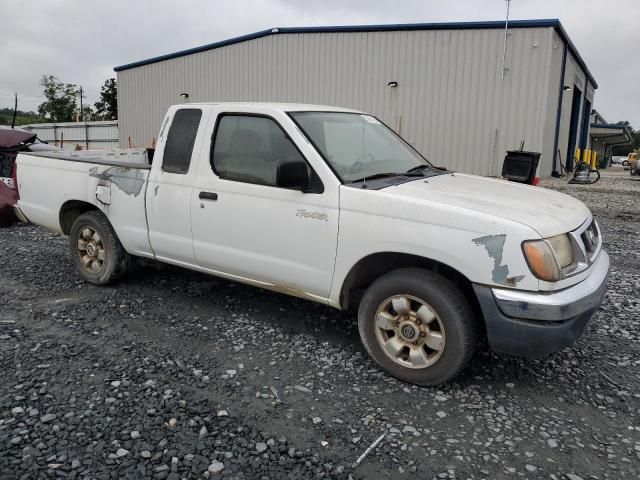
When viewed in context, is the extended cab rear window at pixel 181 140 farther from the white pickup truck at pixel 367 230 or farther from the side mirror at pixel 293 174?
the side mirror at pixel 293 174

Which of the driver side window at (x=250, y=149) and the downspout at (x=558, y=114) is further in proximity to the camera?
the downspout at (x=558, y=114)

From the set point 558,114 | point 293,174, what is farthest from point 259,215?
point 558,114

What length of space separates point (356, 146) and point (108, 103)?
2198 inches

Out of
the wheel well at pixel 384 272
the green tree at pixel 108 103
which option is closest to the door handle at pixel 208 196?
the wheel well at pixel 384 272

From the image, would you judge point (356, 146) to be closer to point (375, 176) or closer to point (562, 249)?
point (375, 176)

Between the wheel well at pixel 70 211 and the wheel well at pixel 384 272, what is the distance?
311 centimetres

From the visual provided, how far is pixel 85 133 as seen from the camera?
101ft

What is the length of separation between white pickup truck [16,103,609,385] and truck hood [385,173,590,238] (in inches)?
0.7

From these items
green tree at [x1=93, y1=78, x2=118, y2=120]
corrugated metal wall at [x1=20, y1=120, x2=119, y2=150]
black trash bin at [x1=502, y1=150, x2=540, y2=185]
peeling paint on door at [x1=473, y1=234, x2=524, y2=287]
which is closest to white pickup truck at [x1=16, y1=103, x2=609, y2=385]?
peeling paint on door at [x1=473, y1=234, x2=524, y2=287]

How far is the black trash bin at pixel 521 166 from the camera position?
21.8 ft

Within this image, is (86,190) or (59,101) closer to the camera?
(86,190)

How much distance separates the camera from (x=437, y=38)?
691 inches

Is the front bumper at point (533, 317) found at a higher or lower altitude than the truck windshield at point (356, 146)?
lower

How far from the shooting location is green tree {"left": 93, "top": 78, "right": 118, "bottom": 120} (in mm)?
52656
